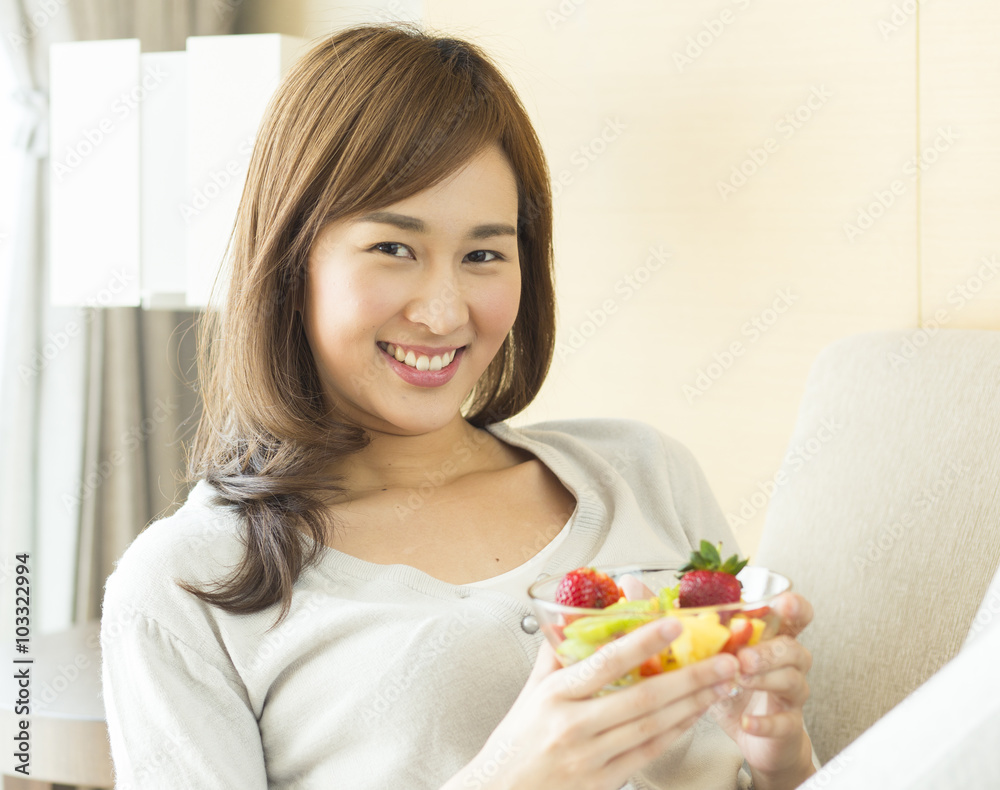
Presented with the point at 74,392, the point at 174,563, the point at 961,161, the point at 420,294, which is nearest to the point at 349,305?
the point at 420,294

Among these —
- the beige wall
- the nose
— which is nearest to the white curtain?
the beige wall

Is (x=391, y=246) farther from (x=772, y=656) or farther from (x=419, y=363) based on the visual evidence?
(x=772, y=656)

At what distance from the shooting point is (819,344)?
143cm

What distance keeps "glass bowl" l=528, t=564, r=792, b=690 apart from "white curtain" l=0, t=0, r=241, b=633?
1538 mm

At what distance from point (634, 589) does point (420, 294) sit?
38 cm

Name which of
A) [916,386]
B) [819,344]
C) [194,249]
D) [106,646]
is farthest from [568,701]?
[194,249]

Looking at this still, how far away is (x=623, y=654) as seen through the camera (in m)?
0.65

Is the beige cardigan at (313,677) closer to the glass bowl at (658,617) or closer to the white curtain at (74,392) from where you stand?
the glass bowl at (658,617)

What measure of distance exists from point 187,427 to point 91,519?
34cm

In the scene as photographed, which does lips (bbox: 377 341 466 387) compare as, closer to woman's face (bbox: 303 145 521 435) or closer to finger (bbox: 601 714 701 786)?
woman's face (bbox: 303 145 521 435)

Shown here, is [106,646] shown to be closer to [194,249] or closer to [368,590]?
[368,590]

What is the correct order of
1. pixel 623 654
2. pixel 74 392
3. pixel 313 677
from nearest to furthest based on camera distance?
pixel 623 654
pixel 313 677
pixel 74 392

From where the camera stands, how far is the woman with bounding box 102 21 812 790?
952mm

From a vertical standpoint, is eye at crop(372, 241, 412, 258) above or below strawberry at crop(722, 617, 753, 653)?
above
